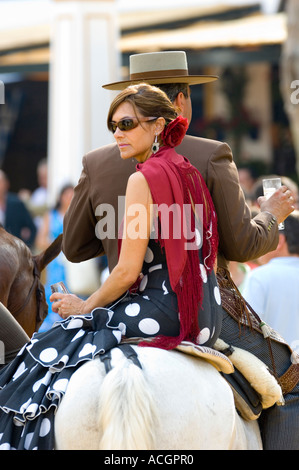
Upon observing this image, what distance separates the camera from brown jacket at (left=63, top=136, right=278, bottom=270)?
340 centimetres

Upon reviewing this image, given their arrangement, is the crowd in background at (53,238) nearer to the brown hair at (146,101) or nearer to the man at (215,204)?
the man at (215,204)

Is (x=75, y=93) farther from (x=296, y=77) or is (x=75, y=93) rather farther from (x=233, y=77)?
(x=233, y=77)

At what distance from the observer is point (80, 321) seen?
304 cm

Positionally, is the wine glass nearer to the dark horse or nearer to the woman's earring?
the woman's earring

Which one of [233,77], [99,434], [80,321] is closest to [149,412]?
[99,434]

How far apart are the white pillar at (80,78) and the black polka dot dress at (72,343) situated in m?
6.48

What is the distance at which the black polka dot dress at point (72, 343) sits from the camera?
280cm

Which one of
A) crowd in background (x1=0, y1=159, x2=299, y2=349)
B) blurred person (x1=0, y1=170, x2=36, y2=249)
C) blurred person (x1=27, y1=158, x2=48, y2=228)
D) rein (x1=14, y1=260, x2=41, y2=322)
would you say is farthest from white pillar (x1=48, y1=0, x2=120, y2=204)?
rein (x1=14, y1=260, x2=41, y2=322)

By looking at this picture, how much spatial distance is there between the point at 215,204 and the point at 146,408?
3.63 ft

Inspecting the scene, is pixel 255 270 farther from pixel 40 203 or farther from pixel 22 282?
pixel 40 203

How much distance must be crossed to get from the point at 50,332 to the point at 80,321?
119 millimetres

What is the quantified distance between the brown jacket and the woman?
0.25 metres
